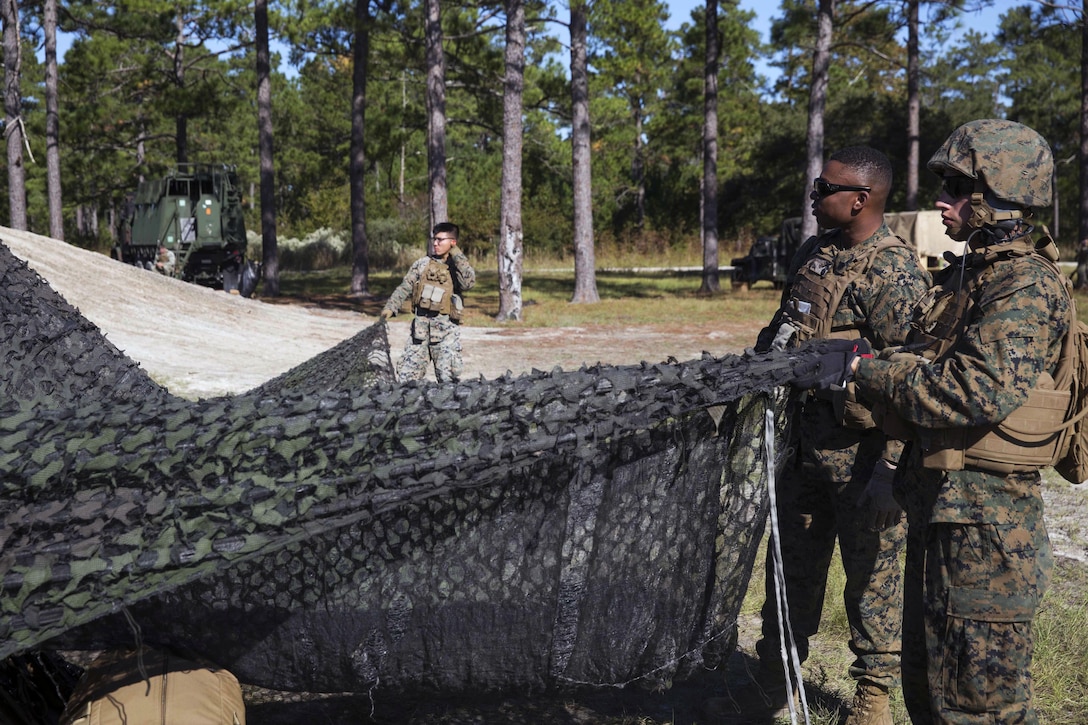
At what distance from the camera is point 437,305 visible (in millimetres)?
7578

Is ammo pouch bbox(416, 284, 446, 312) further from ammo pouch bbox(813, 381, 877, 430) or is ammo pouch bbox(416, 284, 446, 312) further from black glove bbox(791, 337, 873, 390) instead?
black glove bbox(791, 337, 873, 390)

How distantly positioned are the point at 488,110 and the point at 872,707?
2062 centimetres

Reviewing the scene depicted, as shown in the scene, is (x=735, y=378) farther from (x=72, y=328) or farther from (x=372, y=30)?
(x=372, y=30)

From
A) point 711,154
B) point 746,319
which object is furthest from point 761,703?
point 711,154

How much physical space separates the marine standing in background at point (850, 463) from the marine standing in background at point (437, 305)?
4583 mm

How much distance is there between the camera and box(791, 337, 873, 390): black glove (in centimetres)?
246

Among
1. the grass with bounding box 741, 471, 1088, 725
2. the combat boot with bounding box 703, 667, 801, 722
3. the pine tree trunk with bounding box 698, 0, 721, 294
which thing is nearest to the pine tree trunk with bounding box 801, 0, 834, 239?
the pine tree trunk with bounding box 698, 0, 721, 294

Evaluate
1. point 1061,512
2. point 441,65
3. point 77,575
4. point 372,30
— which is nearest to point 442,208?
point 441,65

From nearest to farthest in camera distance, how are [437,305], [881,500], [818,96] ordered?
[881,500], [437,305], [818,96]

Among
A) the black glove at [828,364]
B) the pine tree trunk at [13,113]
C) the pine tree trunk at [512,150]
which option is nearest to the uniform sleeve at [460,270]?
the black glove at [828,364]

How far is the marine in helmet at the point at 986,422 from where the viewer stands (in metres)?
2.29

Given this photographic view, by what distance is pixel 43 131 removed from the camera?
26328mm

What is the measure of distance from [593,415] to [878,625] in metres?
1.46

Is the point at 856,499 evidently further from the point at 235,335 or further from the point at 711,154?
the point at 711,154
